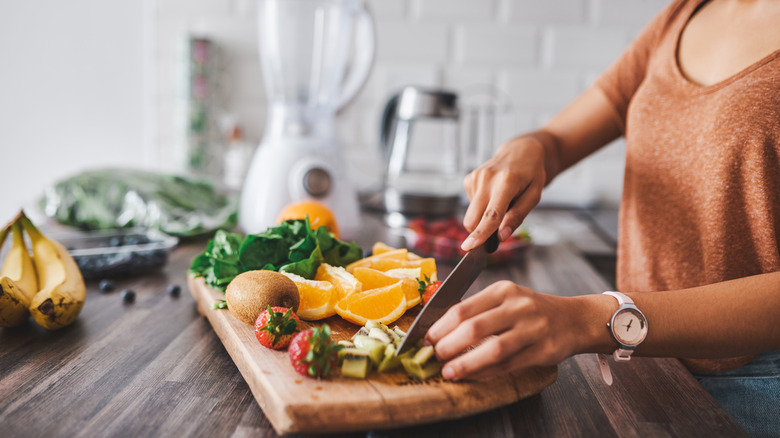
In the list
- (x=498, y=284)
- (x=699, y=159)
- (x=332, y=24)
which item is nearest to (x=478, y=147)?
(x=332, y=24)

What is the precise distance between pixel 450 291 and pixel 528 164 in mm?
284

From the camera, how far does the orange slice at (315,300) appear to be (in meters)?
0.70

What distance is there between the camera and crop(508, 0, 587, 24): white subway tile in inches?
71.7

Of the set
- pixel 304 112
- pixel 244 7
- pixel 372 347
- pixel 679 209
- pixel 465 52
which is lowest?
pixel 372 347

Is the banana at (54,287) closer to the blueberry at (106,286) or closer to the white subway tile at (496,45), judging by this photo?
the blueberry at (106,286)

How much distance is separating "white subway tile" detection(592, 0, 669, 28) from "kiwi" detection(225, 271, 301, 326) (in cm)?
160

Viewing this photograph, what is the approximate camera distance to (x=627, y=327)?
23.0 inches

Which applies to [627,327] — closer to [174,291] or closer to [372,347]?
[372,347]

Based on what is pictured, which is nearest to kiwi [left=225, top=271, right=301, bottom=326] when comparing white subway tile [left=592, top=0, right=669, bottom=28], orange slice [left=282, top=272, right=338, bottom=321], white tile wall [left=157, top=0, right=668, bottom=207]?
orange slice [left=282, top=272, right=338, bottom=321]

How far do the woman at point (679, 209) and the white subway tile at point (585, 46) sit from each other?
2.93 feet

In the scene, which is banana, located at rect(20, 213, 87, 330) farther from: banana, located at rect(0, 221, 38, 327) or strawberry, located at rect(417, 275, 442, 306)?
strawberry, located at rect(417, 275, 442, 306)

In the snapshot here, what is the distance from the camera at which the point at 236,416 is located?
1.77ft

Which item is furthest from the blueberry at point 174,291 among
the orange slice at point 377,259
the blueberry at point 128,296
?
the orange slice at point 377,259

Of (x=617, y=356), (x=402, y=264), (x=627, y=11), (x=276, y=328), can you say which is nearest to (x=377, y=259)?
(x=402, y=264)
